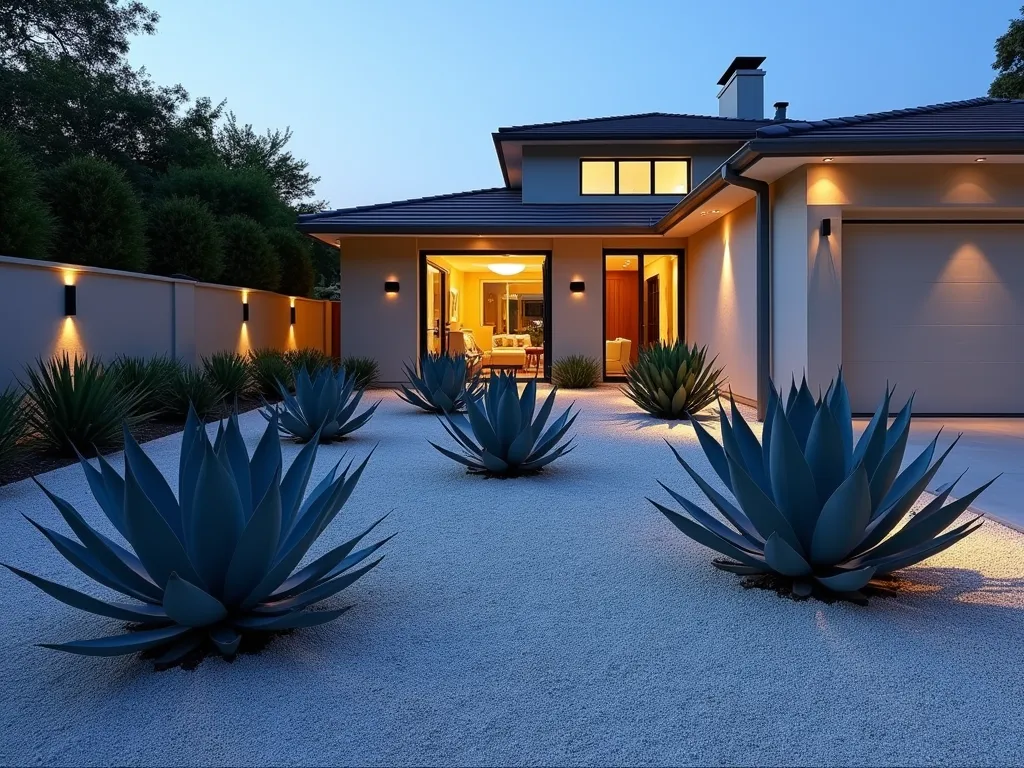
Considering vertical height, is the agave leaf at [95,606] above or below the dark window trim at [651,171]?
below

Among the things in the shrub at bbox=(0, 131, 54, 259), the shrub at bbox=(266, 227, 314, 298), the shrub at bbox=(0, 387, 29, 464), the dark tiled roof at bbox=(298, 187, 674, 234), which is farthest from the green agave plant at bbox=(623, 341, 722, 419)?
the shrub at bbox=(266, 227, 314, 298)

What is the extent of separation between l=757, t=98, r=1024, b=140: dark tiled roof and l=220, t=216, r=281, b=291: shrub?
1058 centimetres

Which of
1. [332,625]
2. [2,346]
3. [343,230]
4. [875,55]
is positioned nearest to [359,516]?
[332,625]

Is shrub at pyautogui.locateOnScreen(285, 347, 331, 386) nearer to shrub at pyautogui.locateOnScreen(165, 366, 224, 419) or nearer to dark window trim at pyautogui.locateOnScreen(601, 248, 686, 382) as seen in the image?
shrub at pyautogui.locateOnScreen(165, 366, 224, 419)

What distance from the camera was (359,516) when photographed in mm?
4266

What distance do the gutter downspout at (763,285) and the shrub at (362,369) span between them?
20.8 ft

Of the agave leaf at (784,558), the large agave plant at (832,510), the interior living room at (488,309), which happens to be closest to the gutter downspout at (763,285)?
the interior living room at (488,309)

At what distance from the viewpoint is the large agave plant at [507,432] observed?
17.1ft

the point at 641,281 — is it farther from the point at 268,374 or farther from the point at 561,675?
the point at 561,675

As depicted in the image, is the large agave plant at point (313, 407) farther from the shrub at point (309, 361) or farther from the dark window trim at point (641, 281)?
the dark window trim at point (641, 281)

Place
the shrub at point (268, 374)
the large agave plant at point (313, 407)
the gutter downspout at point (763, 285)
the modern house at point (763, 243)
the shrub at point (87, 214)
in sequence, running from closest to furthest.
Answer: the large agave plant at point (313, 407) < the modern house at point (763, 243) < the gutter downspout at point (763, 285) < the shrub at point (87, 214) < the shrub at point (268, 374)

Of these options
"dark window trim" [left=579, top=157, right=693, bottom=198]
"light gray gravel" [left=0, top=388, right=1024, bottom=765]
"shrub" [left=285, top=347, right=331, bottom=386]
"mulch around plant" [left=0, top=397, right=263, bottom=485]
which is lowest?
"light gray gravel" [left=0, top=388, right=1024, bottom=765]

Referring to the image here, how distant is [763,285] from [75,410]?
7.22 meters

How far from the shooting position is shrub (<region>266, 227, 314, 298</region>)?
17.4 metres
